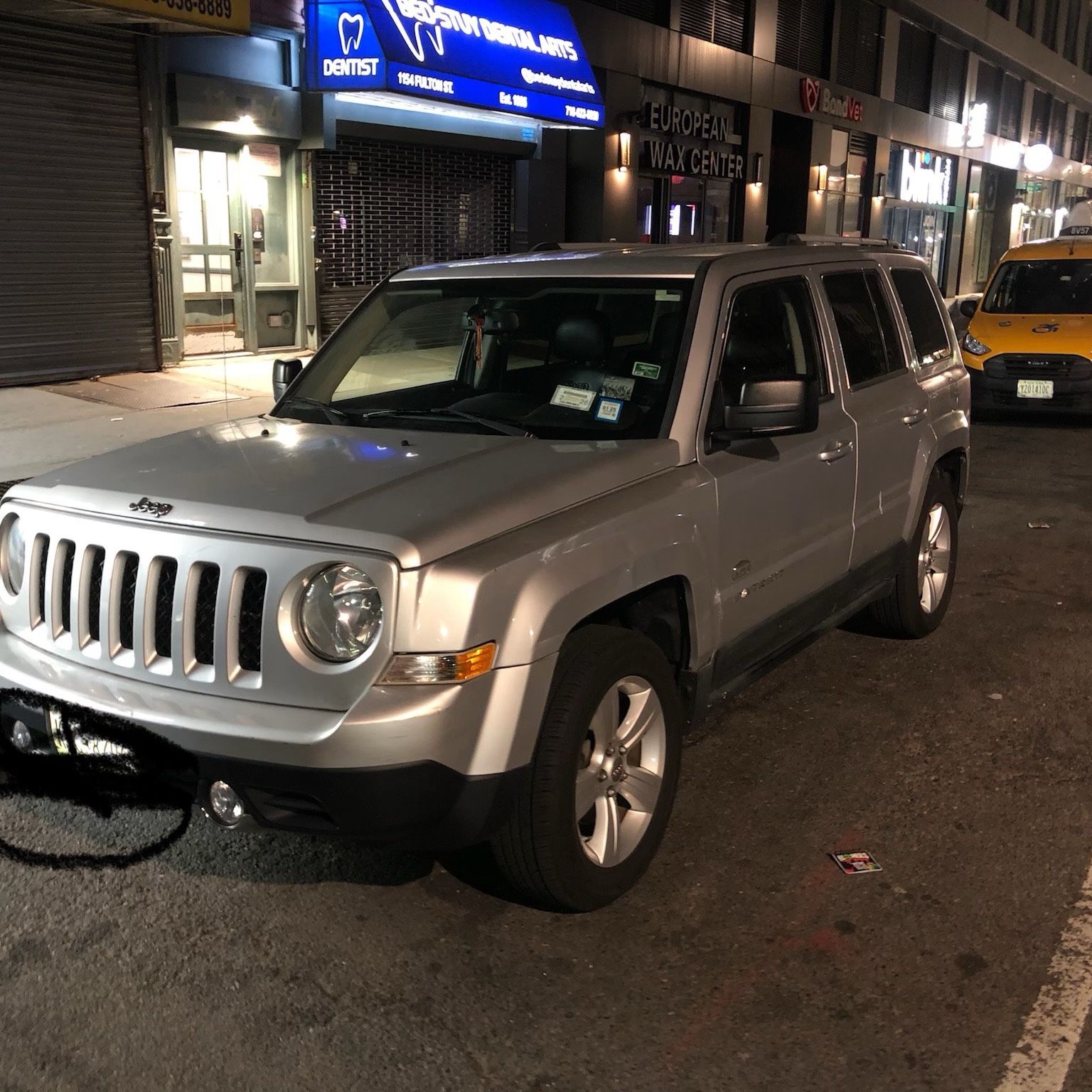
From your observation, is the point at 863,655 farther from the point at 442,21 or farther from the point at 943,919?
the point at 442,21

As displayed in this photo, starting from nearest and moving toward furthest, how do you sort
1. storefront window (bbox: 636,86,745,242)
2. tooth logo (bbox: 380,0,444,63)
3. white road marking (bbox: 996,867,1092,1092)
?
white road marking (bbox: 996,867,1092,1092) → tooth logo (bbox: 380,0,444,63) → storefront window (bbox: 636,86,745,242)

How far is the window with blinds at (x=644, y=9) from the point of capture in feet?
69.6

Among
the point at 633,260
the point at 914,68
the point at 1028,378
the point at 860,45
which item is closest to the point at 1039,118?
the point at 914,68

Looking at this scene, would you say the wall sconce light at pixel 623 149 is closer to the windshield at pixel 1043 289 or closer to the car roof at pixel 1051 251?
the car roof at pixel 1051 251

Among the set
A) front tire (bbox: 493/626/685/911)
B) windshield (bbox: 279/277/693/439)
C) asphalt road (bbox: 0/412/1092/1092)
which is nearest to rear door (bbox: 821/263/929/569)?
asphalt road (bbox: 0/412/1092/1092)

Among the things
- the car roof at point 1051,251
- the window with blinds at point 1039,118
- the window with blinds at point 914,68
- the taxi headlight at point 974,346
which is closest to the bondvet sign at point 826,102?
the window with blinds at point 914,68

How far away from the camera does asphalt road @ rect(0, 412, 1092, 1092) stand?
9.49 feet

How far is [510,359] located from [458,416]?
1.82ft

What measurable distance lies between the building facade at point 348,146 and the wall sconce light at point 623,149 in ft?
0.13

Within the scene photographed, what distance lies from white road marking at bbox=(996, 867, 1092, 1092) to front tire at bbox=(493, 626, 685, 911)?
3.76 ft

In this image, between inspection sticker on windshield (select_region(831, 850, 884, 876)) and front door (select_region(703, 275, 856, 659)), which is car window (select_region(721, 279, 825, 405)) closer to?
front door (select_region(703, 275, 856, 659))

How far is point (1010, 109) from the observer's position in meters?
44.4

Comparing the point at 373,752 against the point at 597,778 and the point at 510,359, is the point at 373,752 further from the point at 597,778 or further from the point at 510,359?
the point at 510,359

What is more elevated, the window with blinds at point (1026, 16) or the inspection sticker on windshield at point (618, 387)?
the window with blinds at point (1026, 16)
